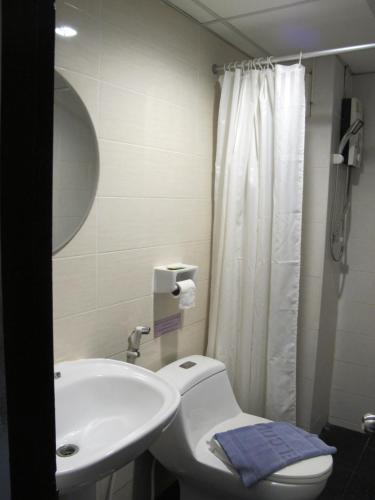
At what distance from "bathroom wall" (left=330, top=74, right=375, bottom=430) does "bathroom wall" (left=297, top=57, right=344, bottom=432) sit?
0.28 metres

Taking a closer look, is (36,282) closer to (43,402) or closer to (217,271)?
(43,402)

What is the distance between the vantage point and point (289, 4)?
1.79 meters

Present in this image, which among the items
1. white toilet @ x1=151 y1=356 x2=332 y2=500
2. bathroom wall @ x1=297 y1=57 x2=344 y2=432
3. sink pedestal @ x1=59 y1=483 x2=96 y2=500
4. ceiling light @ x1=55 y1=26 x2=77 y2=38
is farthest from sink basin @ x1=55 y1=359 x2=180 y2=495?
bathroom wall @ x1=297 y1=57 x2=344 y2=432

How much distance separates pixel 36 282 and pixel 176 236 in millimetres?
1576

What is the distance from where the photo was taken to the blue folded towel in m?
1.65

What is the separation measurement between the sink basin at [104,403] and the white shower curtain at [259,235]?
83 centimetres

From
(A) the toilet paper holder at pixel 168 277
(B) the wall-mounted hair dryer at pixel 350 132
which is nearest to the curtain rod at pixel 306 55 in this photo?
(B) the wall-mounted hair dryer at pixel 350 132

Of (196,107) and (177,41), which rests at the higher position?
(177,41)

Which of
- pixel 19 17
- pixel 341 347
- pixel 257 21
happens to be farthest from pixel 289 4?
pixel 341 347

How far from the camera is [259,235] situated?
2.18 meters

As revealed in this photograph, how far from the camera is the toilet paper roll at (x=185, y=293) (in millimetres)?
1929

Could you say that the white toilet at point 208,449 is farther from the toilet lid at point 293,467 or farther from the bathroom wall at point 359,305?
the bathroom wall at point 359,305

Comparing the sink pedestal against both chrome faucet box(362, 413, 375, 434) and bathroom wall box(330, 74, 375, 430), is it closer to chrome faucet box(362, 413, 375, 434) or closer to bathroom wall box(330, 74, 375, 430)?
chrome faucet box(362, 413, 375, 434)

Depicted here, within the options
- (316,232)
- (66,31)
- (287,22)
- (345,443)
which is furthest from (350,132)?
(345,443)
